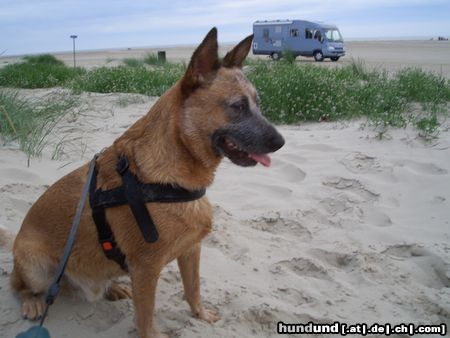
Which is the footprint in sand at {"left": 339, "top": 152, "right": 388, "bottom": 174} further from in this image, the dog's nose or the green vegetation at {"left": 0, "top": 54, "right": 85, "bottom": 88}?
the green vegetation at {"left": 0, "top": 54, "right": 85, "bottom": 88}

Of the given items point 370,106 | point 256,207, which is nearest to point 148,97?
point 370,106

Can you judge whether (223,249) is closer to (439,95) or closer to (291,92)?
(291,92)

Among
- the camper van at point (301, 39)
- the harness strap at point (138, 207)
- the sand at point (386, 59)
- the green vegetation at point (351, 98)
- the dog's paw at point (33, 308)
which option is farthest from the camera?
the camper van at point (301, 39)

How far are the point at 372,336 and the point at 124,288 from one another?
1.69m

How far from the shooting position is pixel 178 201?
2.24m

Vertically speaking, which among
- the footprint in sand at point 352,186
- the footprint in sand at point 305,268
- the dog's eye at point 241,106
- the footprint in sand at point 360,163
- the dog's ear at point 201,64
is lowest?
the footprint in sand at point 305,268

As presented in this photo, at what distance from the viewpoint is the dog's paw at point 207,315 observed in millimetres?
2607

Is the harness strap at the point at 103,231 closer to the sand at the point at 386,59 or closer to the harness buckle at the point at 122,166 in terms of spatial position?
the harness buckle at the point at 122,166

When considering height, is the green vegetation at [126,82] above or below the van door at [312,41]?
below

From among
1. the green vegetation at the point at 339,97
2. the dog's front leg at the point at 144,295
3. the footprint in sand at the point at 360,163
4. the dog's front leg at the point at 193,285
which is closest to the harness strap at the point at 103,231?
the dog's front leg at the point at 144,295

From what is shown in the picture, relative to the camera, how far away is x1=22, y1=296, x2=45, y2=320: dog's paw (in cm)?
252

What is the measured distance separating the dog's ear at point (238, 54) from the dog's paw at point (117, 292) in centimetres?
171

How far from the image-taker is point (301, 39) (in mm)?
28125

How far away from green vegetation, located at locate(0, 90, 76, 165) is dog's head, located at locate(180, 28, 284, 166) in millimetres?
3171
